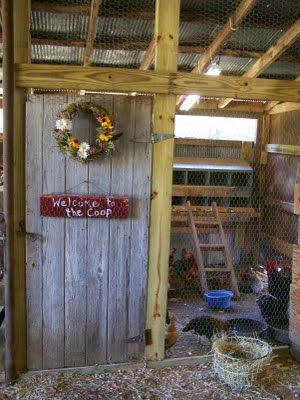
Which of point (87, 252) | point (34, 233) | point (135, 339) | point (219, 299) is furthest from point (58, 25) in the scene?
point (219, 299)

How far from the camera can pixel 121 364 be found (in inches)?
123

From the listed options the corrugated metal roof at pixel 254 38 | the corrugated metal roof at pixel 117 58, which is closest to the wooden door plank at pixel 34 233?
the corrugated metal roof at pixel 117 58

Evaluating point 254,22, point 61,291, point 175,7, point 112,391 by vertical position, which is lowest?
point 112,391

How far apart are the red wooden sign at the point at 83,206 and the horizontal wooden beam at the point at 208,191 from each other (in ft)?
10.9

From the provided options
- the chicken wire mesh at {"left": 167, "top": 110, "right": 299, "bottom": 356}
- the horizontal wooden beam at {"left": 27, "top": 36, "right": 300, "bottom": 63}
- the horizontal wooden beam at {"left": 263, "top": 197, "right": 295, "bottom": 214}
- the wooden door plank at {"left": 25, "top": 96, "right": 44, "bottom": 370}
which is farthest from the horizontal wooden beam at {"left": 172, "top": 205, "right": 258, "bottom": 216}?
the wooden door plank at {"left": 25, "top": 96, "right": 44, "bottom": 370}

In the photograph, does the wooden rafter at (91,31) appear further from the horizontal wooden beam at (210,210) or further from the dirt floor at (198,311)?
the dirt floor at (198,311)

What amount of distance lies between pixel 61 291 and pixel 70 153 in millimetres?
978

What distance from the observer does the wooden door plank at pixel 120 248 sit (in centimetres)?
291

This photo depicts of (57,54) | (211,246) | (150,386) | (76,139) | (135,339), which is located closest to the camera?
(76,139)

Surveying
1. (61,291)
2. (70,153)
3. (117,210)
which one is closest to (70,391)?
(61,291)

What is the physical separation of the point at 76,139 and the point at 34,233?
71cm

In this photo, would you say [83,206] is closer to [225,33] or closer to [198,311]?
[225,33]

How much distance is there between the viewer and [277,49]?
4500 millimetres

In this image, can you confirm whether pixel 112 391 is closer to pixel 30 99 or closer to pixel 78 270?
pixel 78 270
